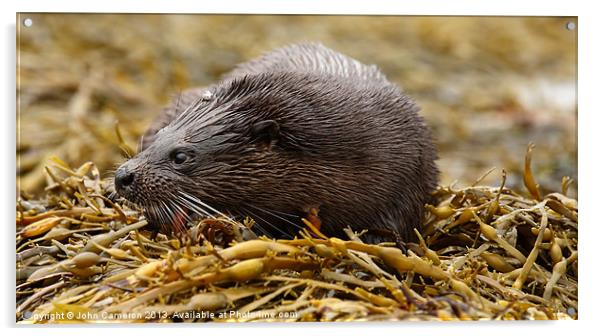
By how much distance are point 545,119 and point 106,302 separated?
119 inches

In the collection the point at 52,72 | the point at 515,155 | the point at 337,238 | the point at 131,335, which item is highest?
the point at 52,72

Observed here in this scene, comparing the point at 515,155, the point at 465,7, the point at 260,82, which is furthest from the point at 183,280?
the point at 515,155

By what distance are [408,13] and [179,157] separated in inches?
50.9

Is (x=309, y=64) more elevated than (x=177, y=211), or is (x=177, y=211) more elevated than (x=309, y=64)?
(x=309, y=64)

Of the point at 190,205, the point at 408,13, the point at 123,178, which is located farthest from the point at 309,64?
the point at 123,178

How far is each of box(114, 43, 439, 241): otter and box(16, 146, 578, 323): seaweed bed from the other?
126 millimetres

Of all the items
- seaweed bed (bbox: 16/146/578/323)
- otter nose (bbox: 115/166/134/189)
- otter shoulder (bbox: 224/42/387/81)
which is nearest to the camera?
seaweed bed (bbox: 16/146/578/323)

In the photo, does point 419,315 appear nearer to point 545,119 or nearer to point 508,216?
point 508,216

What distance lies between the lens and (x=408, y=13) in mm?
4449

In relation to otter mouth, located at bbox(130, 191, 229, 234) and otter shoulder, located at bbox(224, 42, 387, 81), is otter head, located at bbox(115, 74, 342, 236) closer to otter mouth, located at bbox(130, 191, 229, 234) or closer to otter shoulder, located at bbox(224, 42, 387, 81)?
otter mouth, located at bbox(130, 191, 229, 234)

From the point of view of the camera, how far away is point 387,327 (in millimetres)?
3820

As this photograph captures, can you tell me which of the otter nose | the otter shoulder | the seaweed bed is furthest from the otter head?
the otter shoulder

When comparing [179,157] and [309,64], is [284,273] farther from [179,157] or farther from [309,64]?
[309,64]

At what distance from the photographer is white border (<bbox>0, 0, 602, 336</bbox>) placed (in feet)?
12.7
